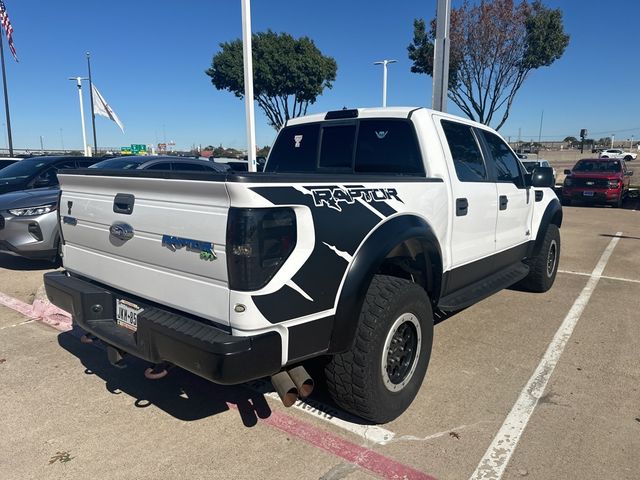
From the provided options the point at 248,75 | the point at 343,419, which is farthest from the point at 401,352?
the point at 248,75

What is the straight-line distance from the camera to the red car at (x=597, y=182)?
15867 mm

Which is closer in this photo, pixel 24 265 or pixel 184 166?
pixel 24 265

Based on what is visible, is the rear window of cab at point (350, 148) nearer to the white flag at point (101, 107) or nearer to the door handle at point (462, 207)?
the door handle at point (462, 207)

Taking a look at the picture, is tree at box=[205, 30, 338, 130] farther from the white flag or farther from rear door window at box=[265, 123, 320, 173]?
rear door window at box=[265, 123, 320, 173]

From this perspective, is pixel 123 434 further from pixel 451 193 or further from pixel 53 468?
pixel 451 193

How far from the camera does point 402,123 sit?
3764 millimetres

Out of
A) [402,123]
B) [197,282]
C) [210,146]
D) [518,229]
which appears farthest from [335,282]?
[210,146]

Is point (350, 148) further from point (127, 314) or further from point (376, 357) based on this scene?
point (127, 314)

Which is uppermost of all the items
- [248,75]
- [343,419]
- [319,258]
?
[248,75]

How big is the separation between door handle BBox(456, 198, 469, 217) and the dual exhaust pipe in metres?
1.90

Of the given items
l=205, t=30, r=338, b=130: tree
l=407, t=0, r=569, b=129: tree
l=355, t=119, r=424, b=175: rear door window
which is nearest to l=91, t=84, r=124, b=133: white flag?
l=205, t=30, r=338, b=130: tree

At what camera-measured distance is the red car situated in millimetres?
15867

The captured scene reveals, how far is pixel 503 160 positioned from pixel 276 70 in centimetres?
2527

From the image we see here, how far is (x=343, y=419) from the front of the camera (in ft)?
10.2
